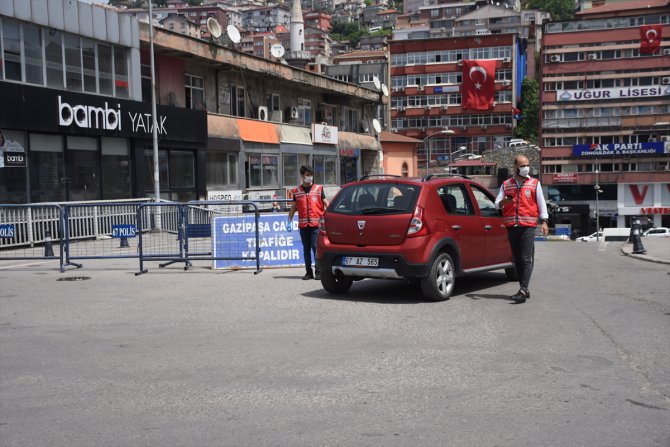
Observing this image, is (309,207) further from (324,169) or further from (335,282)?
(324,169)

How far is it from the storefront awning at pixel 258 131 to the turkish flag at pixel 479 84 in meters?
61.2

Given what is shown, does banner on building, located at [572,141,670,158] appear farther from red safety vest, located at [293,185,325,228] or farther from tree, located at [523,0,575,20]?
tree, located at [523,0,575,20]

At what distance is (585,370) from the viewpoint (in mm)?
6102

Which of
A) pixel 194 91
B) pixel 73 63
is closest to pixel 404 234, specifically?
pixel 73 63

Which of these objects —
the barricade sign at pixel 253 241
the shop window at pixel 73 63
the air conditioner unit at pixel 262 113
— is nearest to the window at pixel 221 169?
the air conditioner unit at pixel 262 113

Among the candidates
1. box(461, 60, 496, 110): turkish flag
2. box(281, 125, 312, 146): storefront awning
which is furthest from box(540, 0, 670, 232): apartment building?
box(281, 125, 312, 146): storefront awning

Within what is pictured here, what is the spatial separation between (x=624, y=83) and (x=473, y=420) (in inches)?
3541

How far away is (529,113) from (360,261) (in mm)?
97286

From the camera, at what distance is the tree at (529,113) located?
332 ft

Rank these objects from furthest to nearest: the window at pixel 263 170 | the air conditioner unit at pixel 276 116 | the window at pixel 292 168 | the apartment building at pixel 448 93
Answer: the apartment building at pixel 448 93, the window at pixel 292 168, the air conditioner unit at pixel 276 116, the window at pixel 263 170

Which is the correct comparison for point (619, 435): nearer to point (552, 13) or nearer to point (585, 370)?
point (585, 370)

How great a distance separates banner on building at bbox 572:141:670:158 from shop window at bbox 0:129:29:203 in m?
73.2

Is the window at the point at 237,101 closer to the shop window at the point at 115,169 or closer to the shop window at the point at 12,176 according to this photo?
the shop window at the point at 115,169

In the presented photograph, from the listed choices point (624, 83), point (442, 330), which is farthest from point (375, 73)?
point (442, 330)
